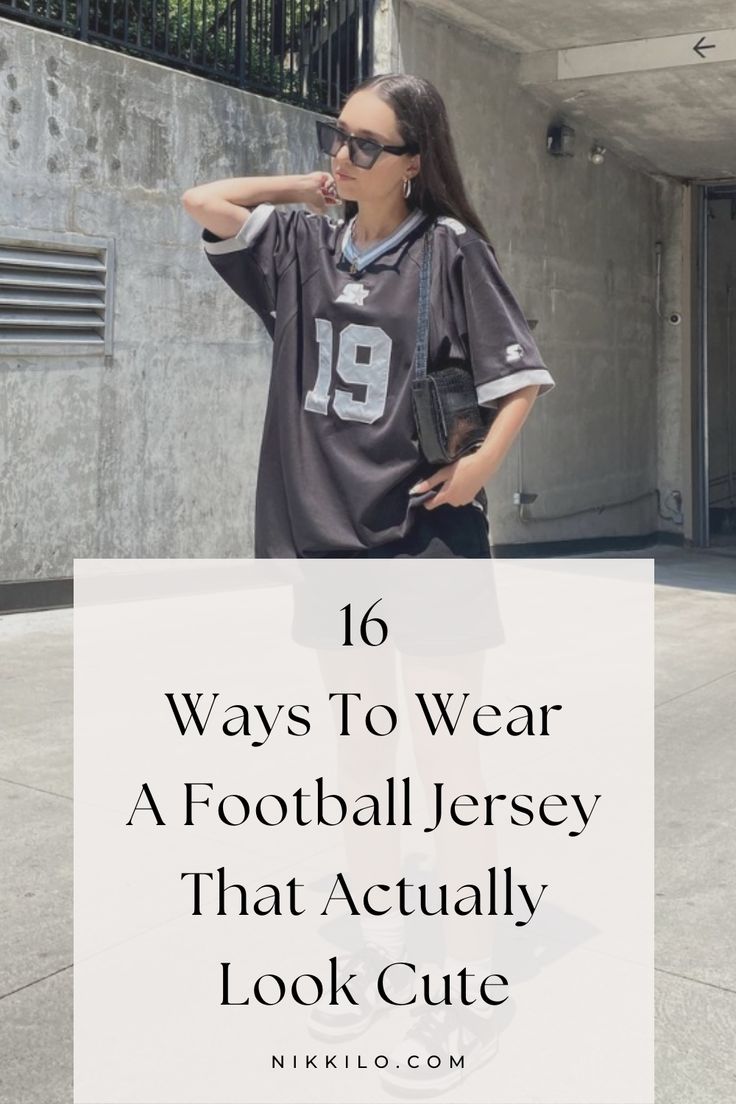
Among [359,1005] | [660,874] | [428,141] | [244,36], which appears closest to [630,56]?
[244,36]

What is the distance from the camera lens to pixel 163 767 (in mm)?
4551

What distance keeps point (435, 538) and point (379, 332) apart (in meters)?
0.41

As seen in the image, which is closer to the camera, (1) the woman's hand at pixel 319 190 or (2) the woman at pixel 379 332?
(2) the woman at pixel 379 332

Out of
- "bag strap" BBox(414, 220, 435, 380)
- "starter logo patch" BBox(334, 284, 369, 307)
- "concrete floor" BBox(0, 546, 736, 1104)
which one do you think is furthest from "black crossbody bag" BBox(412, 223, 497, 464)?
"concrete floor" BBox(0, 546, 736, 1104)

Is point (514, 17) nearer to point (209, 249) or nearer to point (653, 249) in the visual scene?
point (653, 249)

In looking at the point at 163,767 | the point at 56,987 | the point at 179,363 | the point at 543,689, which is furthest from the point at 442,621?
the point at 179,363

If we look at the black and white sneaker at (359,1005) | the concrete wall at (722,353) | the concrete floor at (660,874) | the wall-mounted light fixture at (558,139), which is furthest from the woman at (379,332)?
the concrete wall at (722,353)

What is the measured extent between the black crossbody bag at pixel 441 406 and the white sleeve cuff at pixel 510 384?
0.02 metres

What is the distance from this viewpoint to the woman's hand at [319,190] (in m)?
2.60

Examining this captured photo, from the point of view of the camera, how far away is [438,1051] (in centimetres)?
243

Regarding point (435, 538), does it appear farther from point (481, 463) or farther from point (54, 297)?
point (54, 297)

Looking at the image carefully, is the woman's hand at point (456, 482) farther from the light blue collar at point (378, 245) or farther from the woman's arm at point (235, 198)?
the woman's arm at point (235, 198)

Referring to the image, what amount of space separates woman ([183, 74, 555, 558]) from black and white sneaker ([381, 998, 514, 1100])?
2.92 feet

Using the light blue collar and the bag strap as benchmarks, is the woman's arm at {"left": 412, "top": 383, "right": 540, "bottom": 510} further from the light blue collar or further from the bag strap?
the light blue collar
